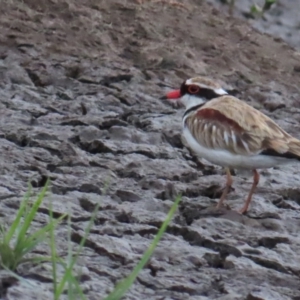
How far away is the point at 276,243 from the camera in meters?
5.53

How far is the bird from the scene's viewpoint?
5.73 metres

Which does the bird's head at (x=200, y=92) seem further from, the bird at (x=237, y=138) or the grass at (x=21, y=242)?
the grass at (x=21, y=242)

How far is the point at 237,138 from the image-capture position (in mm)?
5812

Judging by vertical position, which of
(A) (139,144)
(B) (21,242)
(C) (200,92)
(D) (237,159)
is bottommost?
(A) (139,144)

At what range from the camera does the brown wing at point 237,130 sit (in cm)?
573

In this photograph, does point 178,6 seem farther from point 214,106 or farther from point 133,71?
point 214,106

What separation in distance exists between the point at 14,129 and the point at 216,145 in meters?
1.68

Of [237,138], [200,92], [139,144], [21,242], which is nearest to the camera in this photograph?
[21,242]

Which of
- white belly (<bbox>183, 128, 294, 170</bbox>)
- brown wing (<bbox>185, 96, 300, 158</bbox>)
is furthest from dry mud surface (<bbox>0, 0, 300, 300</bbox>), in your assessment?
brown wing (<bbox>185, 96, 300, 158</bbox>)

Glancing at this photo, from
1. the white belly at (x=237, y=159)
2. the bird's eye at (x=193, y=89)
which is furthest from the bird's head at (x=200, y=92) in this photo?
the white belly at (x=237, y=159)

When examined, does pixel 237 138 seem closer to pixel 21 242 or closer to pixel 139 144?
pixel 139 144

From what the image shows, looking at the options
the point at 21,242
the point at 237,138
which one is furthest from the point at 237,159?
the point at 21,242

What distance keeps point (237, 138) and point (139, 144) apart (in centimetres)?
142

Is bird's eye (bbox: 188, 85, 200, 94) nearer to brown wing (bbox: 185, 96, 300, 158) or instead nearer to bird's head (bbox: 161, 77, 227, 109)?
bird's head (bbox: 161, 77, 227, 109)
